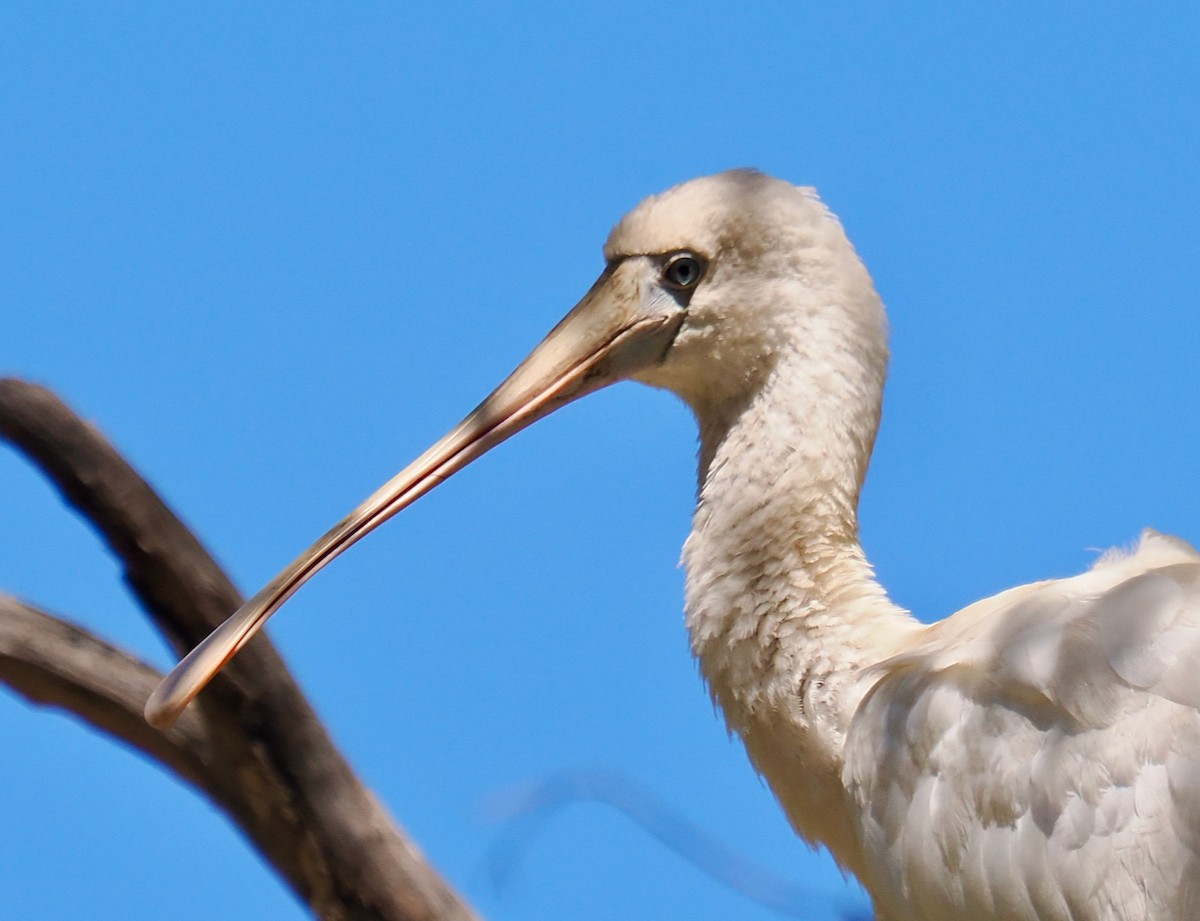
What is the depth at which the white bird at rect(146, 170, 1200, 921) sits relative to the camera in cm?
367

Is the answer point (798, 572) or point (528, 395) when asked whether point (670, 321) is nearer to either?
point (528, 395)

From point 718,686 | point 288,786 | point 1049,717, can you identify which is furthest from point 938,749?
point 288,786

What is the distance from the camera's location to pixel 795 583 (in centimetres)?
416

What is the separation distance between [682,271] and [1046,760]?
153 centimetres

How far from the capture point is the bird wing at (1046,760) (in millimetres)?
3605

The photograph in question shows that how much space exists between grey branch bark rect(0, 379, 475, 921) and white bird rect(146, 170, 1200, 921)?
1.22 ft

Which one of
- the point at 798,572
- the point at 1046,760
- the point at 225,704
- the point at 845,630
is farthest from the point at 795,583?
the point at 225,704

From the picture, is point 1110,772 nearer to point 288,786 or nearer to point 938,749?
point 938,749

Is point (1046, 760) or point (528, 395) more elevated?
point (528, 395)

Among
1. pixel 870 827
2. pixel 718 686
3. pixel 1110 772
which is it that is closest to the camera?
pixel 1110 772

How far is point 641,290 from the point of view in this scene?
4.61 m

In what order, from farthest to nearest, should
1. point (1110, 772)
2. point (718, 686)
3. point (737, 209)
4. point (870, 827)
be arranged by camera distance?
point (737, 209) < point (718, 686) < point (870, 827) < point (1110, 772)

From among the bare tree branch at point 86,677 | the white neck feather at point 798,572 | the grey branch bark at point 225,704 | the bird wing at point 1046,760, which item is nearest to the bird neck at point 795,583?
the white neck feather at point 798,572

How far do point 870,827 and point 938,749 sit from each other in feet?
0.81
